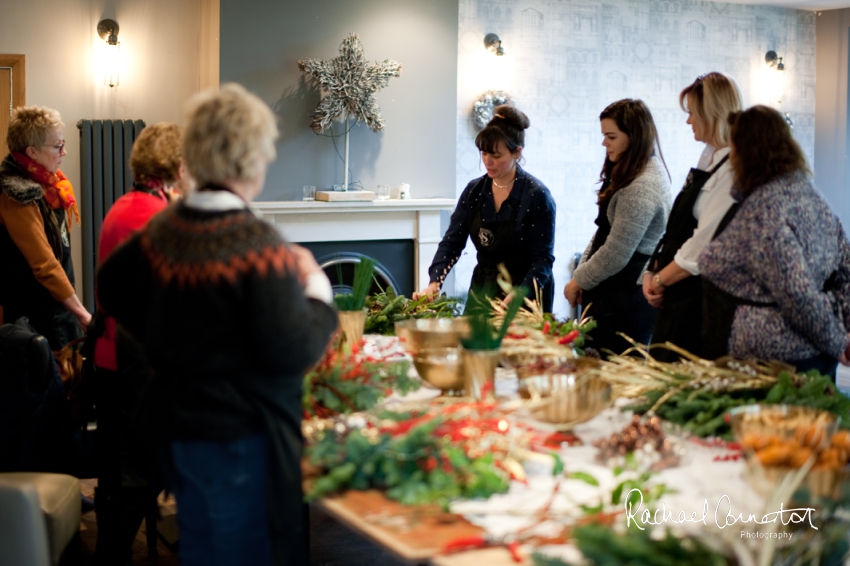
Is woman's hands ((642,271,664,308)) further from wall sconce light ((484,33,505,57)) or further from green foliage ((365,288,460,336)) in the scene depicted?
wall sconce light ((484,33,505,57))

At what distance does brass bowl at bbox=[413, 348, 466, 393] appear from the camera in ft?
7.52

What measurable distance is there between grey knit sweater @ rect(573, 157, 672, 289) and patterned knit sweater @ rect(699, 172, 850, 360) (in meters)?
0.96

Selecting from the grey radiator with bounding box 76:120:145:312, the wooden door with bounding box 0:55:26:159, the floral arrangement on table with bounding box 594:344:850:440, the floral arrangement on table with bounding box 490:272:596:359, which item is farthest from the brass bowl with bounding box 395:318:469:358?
the wooden door with bounding box 0:55:26:159

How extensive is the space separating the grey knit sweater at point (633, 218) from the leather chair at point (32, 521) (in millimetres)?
2146

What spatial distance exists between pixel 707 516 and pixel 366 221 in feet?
16.6

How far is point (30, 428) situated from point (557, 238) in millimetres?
5304

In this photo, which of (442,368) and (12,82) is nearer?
(442,368)

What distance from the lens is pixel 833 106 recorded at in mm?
8477

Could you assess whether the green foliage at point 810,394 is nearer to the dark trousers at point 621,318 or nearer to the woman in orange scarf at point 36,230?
the dark trousers at point 621,318

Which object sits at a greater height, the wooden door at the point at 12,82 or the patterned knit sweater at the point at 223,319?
the wooden door at the point at 12,82

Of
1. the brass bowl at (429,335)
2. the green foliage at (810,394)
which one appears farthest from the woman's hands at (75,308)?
the green foliage at (810,394)

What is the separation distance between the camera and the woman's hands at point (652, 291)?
332cm

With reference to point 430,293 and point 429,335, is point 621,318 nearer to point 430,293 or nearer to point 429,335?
point 430,293

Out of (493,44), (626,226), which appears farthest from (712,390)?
(493,44)
